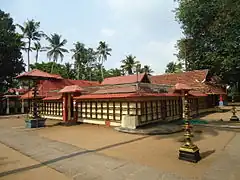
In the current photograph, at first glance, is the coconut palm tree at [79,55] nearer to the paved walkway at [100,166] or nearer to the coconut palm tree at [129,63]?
the coconut palm tree at [129,63]

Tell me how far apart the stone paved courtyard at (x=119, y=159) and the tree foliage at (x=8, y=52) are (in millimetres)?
23845

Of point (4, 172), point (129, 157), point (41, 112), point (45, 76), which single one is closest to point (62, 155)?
point (4, 172)

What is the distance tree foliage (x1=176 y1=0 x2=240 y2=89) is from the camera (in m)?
21.7

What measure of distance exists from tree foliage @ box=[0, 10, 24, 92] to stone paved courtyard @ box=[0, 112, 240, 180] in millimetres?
23845

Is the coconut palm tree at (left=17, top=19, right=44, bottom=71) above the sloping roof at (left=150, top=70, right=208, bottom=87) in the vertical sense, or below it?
above

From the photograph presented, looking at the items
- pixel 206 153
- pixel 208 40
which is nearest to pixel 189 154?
pixel 206 153

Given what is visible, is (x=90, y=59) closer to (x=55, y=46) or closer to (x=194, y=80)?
(x=55, y=46)

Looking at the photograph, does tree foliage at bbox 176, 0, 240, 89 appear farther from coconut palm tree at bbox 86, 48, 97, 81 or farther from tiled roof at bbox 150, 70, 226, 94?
coconut palm tree at bbox 86, 48, 97, 81

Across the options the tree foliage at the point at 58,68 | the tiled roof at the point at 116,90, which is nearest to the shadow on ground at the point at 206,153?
the tiled roof at the point at 116,90

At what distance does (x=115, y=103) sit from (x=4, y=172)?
897cm

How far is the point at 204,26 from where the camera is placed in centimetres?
2631

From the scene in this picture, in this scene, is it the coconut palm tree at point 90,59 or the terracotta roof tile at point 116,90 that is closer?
the terracotta roof tile at point 116,90

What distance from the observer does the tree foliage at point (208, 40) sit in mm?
21652

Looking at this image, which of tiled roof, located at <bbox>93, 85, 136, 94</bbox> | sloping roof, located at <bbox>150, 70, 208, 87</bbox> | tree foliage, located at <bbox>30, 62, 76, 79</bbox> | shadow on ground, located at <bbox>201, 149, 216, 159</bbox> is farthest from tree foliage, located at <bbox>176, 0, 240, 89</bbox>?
tree foliage, located at <bbox>30, 62, 76, 79</bbox>
